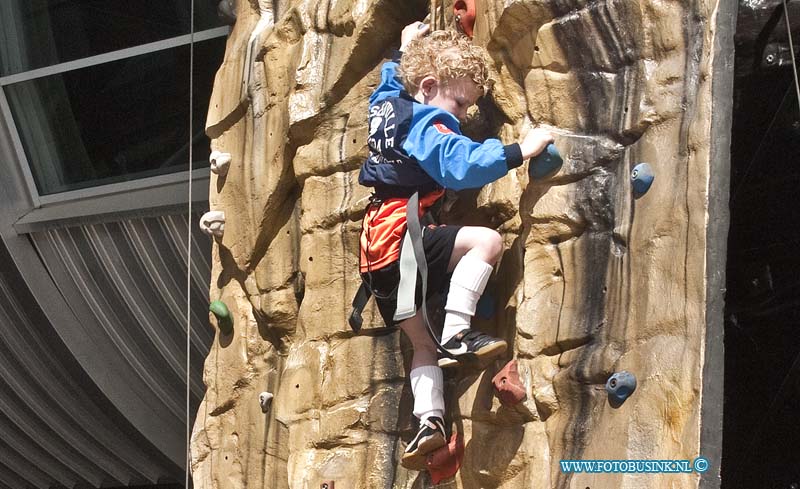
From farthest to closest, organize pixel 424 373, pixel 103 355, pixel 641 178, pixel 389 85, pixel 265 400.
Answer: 1. pixel 103 355
2. pixel 265 400
3. pixel 389 85
4. pixel 424 373
5. pixel 641 178

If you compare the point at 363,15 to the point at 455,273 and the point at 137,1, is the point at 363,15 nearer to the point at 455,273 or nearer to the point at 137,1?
the point at 455,273

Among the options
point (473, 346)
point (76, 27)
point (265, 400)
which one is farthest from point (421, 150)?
point (76, 27)

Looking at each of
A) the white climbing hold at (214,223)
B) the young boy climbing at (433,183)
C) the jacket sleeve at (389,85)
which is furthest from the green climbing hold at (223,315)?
the jacket sleeve at (389,85)

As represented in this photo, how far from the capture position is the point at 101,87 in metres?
6.45

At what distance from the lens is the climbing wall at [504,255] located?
3408mm

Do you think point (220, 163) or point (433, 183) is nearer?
point (433, 183)

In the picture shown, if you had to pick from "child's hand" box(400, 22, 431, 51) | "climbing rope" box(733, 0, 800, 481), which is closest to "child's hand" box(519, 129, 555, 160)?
"child's hand" box(400, 22, 431, 51)

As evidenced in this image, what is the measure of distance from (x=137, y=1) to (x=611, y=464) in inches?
151

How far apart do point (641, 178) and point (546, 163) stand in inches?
11.6

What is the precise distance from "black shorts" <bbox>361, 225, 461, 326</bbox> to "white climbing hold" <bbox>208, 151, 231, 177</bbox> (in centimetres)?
121

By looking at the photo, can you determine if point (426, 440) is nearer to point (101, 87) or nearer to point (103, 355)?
point (103, 355)

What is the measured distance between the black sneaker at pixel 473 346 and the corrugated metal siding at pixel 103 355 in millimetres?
2874

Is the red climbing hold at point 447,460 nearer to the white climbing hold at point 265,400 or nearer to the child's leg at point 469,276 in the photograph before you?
the child's leg at point 469,276

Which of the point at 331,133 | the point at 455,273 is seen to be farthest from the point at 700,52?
the point at 331,133
